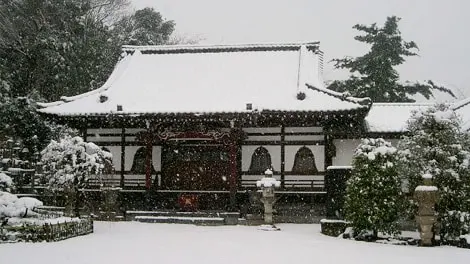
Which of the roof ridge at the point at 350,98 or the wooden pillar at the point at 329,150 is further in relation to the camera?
the wooden pillar at the point at 329,150

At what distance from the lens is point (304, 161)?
20.0m

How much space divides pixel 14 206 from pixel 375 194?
32.1 ft

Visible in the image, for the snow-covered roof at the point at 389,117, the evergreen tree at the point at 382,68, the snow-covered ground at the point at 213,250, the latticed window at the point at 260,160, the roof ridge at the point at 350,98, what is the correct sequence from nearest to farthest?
the snow-covered ground at the point at 213,250
the roof ridge at the point at 350,98
the snow-covered roof at the point at 389,117
the latticed window at the point at 260,160
the evergreen tree at the point at 382,68

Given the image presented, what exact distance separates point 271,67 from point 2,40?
1614 centimetres

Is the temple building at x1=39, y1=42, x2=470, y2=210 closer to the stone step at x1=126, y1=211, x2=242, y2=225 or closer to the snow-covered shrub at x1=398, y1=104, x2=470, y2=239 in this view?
the stone step at x1=126, y1=211, x2=242, y2=225

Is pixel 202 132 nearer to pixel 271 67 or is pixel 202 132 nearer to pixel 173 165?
pixel 173 165

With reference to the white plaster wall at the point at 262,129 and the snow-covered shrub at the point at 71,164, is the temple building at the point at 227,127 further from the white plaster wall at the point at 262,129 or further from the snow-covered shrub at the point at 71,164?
the snow-covered shrub at the point at 71,164

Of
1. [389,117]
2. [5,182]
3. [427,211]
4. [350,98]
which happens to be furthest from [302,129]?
[5,182]

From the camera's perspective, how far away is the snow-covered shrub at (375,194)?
1350cm

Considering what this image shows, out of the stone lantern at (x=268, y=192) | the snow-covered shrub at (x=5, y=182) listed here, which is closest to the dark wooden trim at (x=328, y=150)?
the stone lantern at (x=268, y=192)

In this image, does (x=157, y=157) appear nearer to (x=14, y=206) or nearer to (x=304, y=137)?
(x=304, y=137)

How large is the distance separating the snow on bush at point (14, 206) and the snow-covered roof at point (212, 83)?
6273mm

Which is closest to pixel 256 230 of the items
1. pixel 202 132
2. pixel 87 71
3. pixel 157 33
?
pixel 202 132

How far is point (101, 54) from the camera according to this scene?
105 ft
